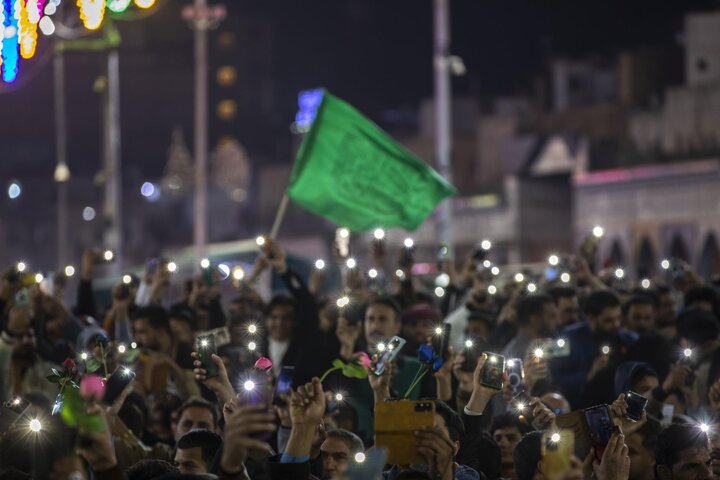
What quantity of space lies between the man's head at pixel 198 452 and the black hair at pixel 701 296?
230 inches

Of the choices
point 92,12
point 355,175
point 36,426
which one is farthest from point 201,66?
point 36,426

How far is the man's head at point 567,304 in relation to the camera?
11.9 m

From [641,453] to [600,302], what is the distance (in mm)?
3333

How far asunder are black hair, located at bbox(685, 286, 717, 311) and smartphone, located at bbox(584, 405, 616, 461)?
5861mm

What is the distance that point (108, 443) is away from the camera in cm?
546

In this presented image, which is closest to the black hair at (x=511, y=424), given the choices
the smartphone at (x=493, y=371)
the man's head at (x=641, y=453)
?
the man's head at (x=641, y=453)

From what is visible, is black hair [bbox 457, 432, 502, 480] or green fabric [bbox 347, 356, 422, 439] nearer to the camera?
black hair [bbox 457, 432, 502, 480]

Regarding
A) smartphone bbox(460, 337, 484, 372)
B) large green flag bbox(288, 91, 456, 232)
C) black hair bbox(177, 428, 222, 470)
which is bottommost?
black hair bbox(177, 428, 222, 470)

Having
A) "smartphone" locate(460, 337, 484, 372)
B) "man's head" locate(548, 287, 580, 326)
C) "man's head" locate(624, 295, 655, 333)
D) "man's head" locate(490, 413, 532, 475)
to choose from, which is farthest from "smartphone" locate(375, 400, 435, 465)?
"man's head" locate(548, 287, 580, 326)

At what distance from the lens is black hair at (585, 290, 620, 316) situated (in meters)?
11.0

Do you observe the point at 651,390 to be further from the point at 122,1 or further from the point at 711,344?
the point at 122,1

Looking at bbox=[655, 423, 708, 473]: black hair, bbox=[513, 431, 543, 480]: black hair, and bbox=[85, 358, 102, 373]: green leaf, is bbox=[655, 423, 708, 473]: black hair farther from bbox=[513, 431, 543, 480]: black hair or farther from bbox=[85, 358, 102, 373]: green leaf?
bbox=[85, 358, 102, 373]: green leaf

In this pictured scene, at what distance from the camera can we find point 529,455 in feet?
23.8

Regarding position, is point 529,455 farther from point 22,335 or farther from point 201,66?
point 201,66
